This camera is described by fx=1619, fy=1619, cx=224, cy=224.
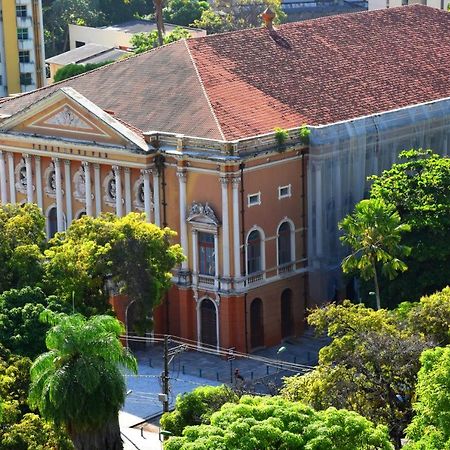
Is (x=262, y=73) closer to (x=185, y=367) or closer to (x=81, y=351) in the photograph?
(x=185, y=367)

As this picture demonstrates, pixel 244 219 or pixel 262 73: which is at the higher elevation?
pixel 262 73

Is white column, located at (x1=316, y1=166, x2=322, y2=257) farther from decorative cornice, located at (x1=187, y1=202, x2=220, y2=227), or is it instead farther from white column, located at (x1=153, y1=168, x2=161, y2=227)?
white column, located at (x1=153, y1=168, x2=161, y2=227)

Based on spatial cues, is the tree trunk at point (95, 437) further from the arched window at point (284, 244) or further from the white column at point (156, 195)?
the arched window at point (284, 244)

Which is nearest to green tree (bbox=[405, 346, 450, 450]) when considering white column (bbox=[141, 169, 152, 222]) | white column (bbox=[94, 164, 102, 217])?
white column (bbox=[141, 169, 152, 222])

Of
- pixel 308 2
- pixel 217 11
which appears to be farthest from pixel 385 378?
pixel 308 2

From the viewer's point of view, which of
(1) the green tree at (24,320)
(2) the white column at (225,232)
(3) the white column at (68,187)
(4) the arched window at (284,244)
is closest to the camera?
(1) the green tree at (24,320)

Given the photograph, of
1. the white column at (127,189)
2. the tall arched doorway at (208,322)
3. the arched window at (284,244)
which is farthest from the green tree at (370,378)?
the white column at (127,189)
